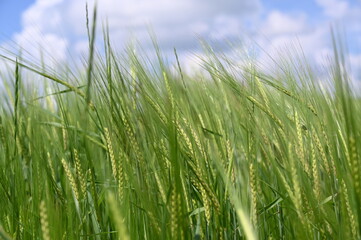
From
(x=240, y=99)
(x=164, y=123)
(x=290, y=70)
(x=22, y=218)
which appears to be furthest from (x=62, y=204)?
(x=290, y=70)

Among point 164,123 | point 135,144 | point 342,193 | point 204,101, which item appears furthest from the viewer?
point 204,101

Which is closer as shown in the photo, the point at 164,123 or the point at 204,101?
the point at 164,123

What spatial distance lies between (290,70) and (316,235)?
1.41ft

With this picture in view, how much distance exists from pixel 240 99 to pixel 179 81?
0.40ft

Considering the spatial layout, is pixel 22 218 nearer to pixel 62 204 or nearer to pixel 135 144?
pixel 62 204

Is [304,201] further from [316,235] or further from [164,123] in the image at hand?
[164,123]

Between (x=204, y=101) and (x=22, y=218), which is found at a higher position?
(x=204, y=101)

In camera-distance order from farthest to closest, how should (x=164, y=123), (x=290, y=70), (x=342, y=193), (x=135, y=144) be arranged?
(x=290, y=70)
(x=164, y=123)
(x=135, y=144)
(x=342, y=193)

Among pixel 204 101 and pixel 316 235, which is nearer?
pixel 316 235

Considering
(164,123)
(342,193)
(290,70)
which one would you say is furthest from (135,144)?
(290,70)

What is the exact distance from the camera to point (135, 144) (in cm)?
89

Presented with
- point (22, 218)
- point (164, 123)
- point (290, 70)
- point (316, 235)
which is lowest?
point (316, 235)

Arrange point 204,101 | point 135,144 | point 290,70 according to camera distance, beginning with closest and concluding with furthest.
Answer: point 135,144 → point 204,101 → point 290,70

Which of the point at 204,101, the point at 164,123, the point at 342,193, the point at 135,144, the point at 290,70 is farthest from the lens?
the point at 290,70
